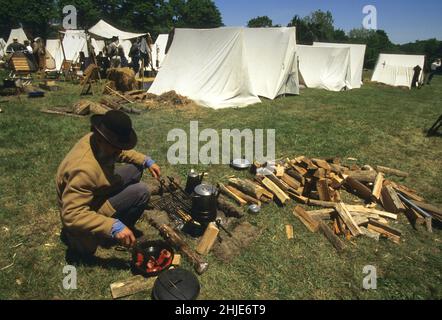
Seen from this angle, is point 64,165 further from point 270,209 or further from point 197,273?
point 270,209

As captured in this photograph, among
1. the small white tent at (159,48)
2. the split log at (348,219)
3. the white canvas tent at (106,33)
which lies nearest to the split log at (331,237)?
the split log at (348,219)

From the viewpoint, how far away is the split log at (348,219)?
4.32 metres

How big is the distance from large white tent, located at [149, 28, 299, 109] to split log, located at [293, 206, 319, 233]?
768 cm

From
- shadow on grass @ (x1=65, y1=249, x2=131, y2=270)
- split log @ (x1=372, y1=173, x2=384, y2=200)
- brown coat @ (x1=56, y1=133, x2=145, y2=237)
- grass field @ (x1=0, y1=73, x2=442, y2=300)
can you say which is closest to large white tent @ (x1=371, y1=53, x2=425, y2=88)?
grass field @ (x1=0, y1=73, x2=442, y2=300)

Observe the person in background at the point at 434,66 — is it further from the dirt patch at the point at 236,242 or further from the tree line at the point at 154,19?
the dirt patch at the point at 236,242

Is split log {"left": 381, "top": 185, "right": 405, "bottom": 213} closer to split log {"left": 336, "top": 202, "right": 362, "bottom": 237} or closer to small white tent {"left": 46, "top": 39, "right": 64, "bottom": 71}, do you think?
split log {"left": 336, "top": 202, "right": 362, "bottom": 237}

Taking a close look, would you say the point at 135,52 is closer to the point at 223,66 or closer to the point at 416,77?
the point at 223,66

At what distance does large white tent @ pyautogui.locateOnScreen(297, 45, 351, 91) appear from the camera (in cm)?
1925

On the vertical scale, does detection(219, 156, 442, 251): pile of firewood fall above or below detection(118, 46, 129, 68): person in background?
below

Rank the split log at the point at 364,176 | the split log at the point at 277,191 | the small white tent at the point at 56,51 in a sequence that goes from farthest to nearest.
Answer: the small white tent at the point at 56,51
the split log at the point at 364,176
the split log at the point at 277,191

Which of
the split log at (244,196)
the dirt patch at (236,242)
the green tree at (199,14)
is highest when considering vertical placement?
the green tree at (199,14)

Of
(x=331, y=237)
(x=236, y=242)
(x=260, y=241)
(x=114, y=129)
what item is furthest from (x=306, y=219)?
(x=114, y=129)

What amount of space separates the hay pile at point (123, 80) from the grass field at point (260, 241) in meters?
4.82
